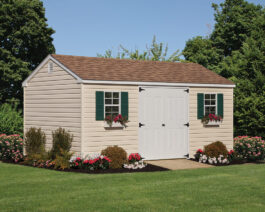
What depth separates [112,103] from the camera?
46.6 ft

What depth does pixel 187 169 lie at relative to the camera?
13.1 meters

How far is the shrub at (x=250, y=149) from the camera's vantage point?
15875 mm

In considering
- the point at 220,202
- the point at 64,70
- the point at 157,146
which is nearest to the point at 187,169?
the point at 157,146

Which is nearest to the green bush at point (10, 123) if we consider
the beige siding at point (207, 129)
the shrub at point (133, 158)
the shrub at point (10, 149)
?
the shrub at point (10, 149)

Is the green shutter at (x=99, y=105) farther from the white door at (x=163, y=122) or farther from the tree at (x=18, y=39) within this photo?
the tree at (x=18, y=39)

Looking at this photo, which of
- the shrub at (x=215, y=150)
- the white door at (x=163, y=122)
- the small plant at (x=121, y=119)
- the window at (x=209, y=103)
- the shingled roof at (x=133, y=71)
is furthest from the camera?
the window at (x=209, y=103)

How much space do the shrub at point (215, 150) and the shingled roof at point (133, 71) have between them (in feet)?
8.26

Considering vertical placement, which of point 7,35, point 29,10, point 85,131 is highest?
point 29,10

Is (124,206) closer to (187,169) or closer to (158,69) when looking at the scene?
(187,169)

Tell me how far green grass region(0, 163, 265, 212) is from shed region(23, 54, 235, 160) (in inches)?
93.6

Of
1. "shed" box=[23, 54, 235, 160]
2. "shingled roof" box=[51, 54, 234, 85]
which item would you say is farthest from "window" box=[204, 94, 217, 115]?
"shingled roof" box=[51, 54, 234, 85]

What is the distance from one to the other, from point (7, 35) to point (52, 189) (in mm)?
20535

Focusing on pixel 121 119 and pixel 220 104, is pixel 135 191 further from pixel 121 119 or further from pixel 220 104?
pixel 220 104

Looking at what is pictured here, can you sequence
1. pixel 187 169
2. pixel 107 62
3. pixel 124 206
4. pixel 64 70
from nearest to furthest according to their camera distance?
pixel 124 206
pixel 187 169
pixel 64 70
pixel 107 62
